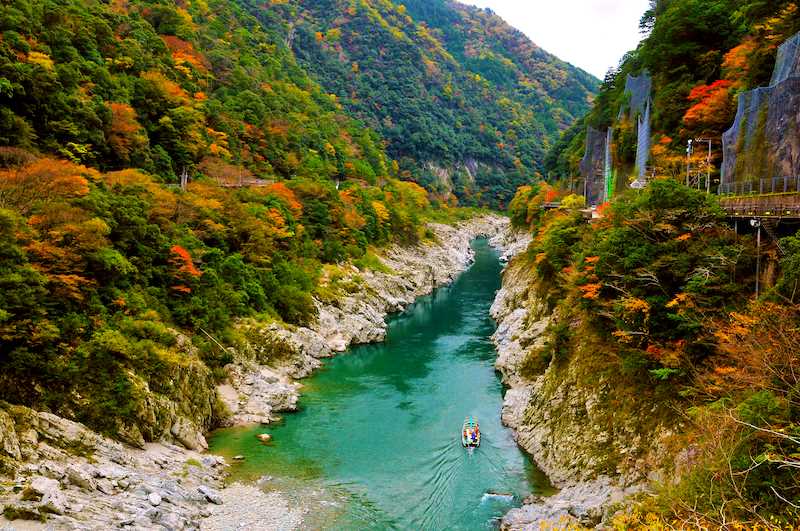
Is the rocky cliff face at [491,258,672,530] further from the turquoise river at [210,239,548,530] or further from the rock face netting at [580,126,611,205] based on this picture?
the rock face netting at [580,126,611,205]

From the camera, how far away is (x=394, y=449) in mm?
21109

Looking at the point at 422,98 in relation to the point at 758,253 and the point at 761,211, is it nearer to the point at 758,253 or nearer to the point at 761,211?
the point at 761,211

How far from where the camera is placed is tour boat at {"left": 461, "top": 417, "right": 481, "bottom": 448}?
21.1 metres

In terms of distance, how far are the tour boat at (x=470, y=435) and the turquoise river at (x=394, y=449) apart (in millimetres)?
291

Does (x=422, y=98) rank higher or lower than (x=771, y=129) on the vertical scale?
higher

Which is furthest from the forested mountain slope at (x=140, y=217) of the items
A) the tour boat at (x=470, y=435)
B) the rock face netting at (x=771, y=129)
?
the rock face netting at (x=771, y=129)

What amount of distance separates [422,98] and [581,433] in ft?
381

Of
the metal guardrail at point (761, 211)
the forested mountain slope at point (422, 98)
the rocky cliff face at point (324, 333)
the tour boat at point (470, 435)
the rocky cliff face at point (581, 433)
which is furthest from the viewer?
the forested mountain slope at point (422, 98)

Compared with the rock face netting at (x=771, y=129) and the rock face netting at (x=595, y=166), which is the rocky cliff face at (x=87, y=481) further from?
the rock face netting at (x=595, y=166)

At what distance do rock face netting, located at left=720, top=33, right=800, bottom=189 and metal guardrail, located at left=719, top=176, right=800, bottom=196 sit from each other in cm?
13

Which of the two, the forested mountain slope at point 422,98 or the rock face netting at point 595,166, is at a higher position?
the forested mountain slope at point 422,98

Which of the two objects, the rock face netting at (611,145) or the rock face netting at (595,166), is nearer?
the rock face netting at (611,145)

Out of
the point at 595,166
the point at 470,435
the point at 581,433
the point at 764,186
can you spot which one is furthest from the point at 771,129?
the point at 595,166

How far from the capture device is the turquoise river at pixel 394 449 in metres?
17.0
